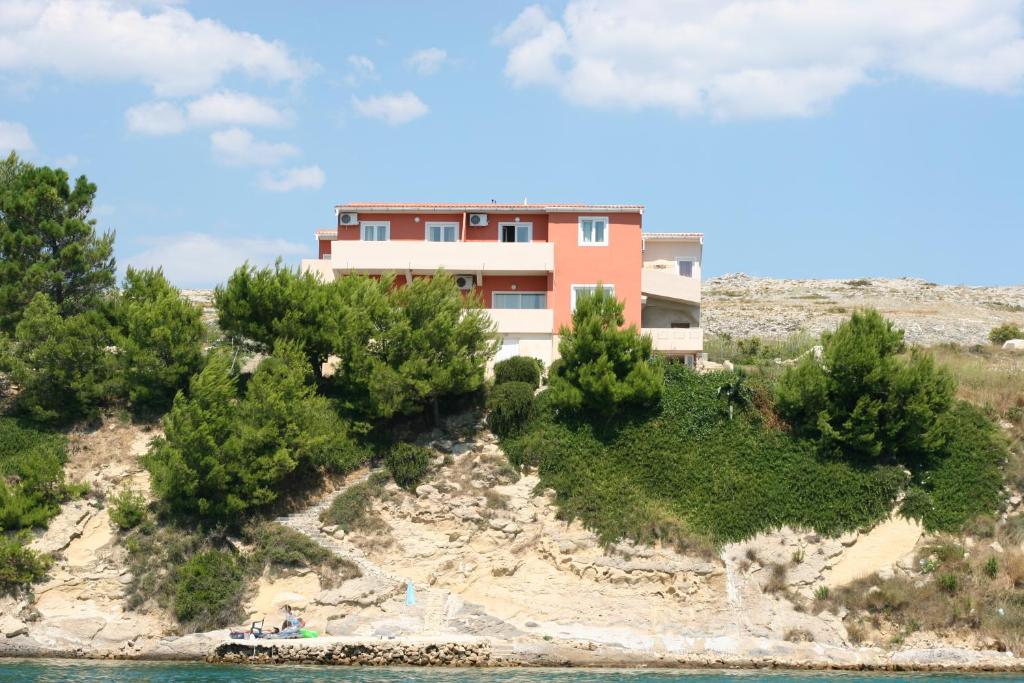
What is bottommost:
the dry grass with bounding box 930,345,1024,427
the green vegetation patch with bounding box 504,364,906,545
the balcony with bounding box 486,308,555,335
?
the green vegetation patch with bounding box 504,364,906,545

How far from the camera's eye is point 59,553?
37.9 metres

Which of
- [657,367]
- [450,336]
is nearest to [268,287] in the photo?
[450,336]

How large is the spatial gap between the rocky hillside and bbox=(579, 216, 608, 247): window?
77.0 feet

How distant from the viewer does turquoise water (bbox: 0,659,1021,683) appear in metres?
30.8

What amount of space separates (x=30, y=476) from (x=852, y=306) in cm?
5919

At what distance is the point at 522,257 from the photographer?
49.1 m

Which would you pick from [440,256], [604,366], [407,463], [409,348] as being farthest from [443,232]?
[407,463]

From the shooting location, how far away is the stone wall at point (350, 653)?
33875mm

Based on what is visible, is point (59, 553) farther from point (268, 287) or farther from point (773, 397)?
point (773, 397)

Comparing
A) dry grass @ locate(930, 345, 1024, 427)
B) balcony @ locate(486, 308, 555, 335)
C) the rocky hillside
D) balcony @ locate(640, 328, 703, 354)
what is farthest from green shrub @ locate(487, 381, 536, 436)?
the rocky hillside

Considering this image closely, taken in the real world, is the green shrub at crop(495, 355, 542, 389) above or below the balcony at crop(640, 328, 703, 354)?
below

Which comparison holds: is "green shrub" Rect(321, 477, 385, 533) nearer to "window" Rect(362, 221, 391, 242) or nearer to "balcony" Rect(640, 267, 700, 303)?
"window" Rect(362, 221, 391, 242)

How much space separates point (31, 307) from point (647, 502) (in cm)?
2283

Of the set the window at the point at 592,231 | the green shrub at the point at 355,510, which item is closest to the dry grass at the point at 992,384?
the window at the point at 592,231
